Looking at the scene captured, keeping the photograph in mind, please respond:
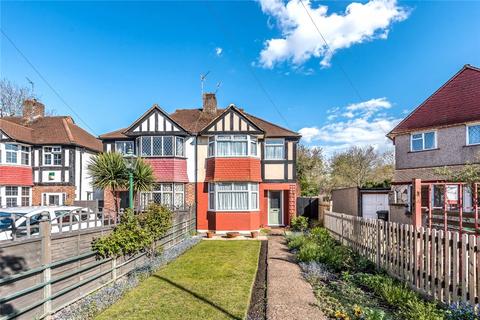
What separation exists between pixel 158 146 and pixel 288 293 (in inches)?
530

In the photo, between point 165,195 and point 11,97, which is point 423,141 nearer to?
point 165,195

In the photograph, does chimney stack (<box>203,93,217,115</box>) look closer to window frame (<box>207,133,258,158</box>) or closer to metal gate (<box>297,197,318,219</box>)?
window frame (<box>207,133,258,158</box>)

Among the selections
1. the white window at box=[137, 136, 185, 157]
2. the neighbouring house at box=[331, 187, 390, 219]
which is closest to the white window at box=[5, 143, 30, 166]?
the white window at box=[137, 136, 185, 157]

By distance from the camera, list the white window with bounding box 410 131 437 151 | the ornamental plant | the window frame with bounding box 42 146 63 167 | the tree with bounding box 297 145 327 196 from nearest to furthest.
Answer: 1. the ornamental plant
2. the white window with bounding box 410 131 437 151
3. the window frame with bounding box 42 146 63 167
4. the tree with bounding box 297 145 327 196

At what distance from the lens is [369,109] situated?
2170cm

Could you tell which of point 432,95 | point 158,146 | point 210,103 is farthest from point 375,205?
point 158,146

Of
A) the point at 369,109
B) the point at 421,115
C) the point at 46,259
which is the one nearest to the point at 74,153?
the point at 46,259

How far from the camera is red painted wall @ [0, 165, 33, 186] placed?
20.1 meters

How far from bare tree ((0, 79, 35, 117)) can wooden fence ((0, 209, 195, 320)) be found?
104 ft

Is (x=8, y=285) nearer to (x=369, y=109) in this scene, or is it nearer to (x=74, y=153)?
(x=74, y=153)

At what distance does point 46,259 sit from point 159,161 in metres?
12.6

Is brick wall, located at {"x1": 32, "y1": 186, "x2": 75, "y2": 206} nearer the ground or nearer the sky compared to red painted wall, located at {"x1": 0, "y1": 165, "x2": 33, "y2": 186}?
nearer the ground

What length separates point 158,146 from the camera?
699 inches

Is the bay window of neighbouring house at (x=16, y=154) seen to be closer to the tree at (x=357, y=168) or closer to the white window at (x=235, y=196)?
the white window at (x=235, y=196)
